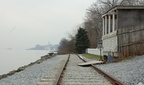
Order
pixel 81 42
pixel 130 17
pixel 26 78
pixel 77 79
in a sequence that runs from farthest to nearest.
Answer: pixel 81 42, pixel 130 17, pixel 26 78, pixel 77 79

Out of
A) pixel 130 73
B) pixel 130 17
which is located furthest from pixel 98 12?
pixel 130 73

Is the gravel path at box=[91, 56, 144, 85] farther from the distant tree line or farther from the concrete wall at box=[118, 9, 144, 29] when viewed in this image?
the distant tree line

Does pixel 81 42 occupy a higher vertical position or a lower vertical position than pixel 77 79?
higher

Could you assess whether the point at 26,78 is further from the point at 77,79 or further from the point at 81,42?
the point at 81,42

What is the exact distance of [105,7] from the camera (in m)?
57.0

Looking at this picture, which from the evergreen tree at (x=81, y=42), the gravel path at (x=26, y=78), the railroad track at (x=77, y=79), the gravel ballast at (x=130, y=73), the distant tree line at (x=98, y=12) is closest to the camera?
the railroad track at (x=77, y=79)

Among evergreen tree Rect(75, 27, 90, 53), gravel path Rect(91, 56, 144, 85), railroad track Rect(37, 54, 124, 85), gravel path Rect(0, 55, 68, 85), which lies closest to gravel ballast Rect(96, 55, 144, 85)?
gravel path Rect(91, 56, 144, 85)

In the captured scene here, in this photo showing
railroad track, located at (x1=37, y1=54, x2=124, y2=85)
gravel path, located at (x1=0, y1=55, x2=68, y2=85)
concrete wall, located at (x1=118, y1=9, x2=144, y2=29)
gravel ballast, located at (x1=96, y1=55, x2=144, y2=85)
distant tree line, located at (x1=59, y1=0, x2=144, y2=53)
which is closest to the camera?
railroad track, located at (x1=37, y1=54, x2=124, y2=85)

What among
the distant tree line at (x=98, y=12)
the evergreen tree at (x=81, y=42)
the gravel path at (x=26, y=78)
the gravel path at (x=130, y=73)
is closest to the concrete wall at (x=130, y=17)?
the gravel path at (x=130, y=73)

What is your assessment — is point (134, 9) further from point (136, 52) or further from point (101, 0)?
point (101, 0)

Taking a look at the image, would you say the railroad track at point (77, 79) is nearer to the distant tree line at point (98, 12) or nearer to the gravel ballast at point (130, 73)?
the gravel ballast at point (130, 73)

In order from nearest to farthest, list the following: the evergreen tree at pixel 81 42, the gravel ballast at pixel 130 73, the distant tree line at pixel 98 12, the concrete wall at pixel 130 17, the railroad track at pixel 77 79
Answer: the railroad track at pixel 77 79
the gravel ballast at pixel 130 73
the concrete wall at pixel 130 17
the distant tree line at pixel 98 12
the evergreen tree at pixel 81 42

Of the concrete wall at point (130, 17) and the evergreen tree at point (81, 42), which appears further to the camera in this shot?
the evergreen tree at point (81, 42)

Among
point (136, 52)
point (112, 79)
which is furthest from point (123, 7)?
point (112, 79)
